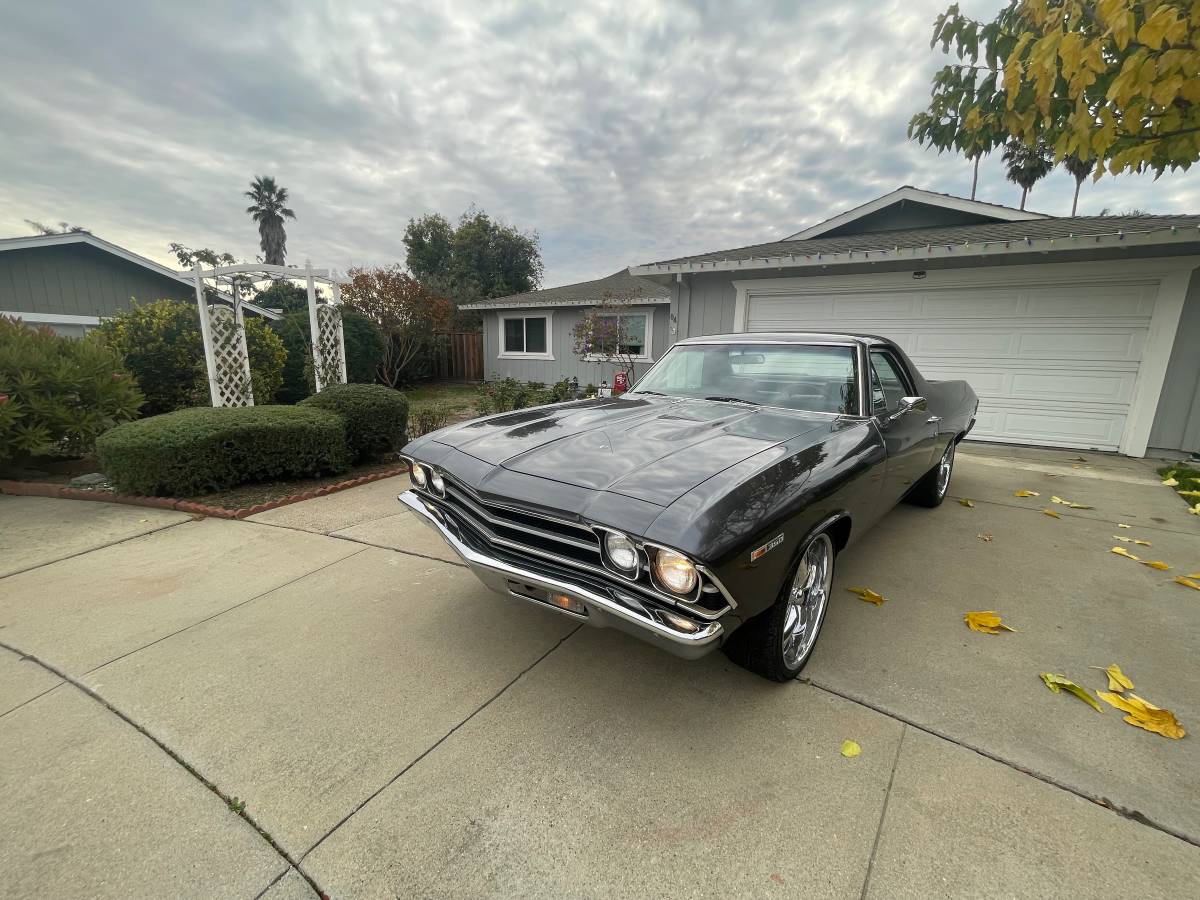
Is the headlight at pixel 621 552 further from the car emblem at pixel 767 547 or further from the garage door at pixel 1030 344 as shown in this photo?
the garage door at pixel 1030 344

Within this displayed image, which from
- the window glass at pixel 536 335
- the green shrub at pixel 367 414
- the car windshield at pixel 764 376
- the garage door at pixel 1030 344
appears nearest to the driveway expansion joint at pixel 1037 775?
the car windshield at pixel 764 376

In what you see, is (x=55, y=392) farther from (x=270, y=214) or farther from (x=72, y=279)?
(x=270, y=214)

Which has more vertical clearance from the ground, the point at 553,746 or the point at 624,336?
the point at 624,336

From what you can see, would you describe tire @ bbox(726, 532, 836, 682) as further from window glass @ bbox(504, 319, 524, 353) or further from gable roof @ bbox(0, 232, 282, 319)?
window glass @ bbox(504, 319, 524, 353)

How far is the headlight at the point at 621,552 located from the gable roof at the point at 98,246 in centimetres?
1042

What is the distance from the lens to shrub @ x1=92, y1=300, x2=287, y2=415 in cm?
779

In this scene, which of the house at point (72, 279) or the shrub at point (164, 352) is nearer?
the shrub at point (164, 352)

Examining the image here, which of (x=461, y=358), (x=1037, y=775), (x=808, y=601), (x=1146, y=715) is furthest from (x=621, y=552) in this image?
(x=461, y=358)

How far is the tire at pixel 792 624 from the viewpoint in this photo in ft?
6.64

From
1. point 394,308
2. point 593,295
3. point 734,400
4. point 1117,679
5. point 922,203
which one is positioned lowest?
point 1117,679

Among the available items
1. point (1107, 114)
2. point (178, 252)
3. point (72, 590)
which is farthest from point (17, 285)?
point (178, 252)

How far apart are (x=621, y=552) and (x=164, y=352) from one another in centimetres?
953

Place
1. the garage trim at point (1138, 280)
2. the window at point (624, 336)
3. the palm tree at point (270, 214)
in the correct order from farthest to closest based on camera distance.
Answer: the palm tree at point (270, 214), the window at point (624, 336), the garage trim at point (1138, 280)

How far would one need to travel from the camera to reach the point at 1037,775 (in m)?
1.75
